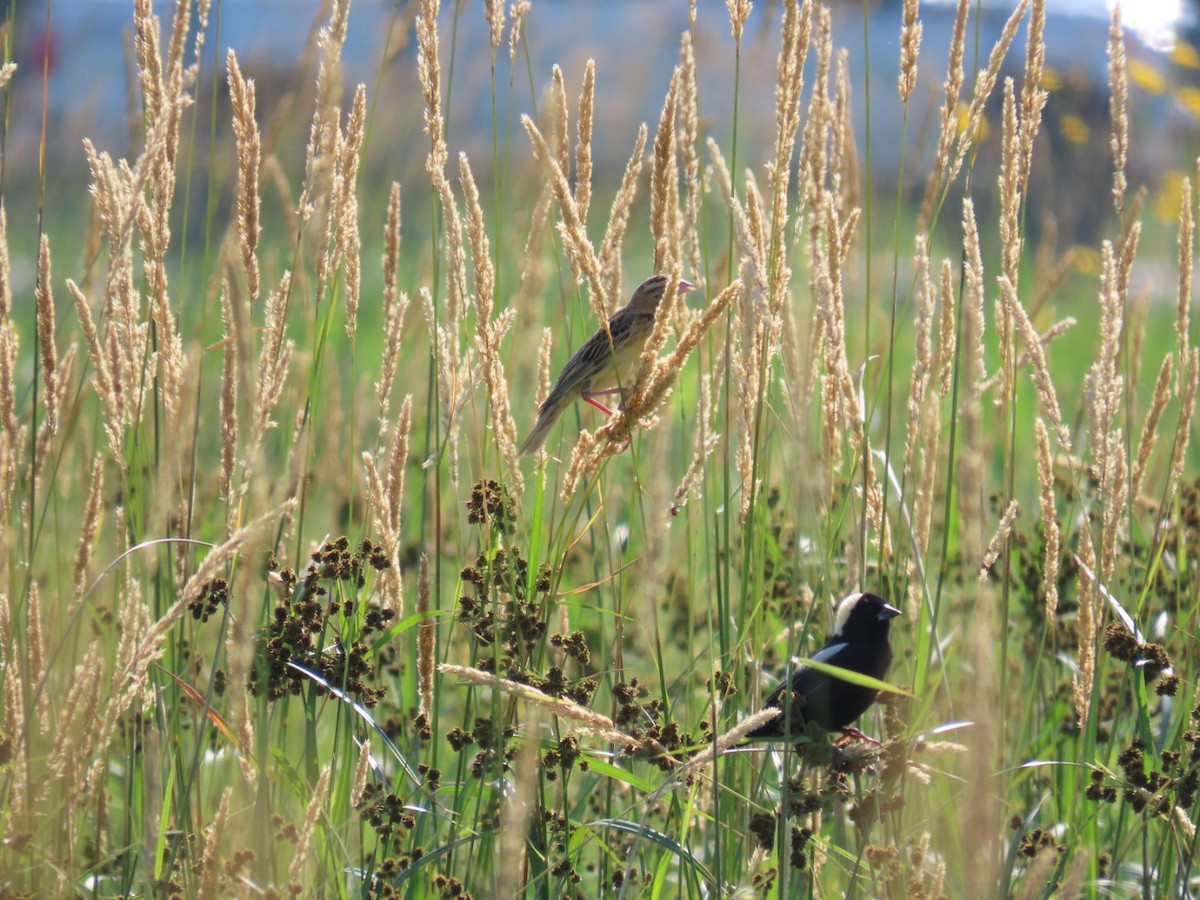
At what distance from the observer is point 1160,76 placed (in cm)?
868

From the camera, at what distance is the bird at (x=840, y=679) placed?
232 centimetres

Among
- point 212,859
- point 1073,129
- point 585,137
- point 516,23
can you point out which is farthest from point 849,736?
point 1073,129

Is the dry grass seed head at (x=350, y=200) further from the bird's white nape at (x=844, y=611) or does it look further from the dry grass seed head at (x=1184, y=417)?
the dry grass seed head at (x=1184, y=417)

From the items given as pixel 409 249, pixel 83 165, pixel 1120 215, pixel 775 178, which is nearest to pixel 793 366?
pixel 775 178

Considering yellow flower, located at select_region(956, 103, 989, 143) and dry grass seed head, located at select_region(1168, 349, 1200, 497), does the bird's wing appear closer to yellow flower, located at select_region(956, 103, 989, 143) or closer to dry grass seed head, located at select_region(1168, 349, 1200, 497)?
dry grass seed head, located at select_region(1168, 349, 1200, 497)

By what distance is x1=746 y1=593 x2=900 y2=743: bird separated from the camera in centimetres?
232

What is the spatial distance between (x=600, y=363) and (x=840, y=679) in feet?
4.57

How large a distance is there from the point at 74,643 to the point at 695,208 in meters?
1.62

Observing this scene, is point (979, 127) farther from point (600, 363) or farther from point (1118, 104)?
point (600, 363)

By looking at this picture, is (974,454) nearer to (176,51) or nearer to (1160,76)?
(176,51)

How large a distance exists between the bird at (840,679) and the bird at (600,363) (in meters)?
0.65

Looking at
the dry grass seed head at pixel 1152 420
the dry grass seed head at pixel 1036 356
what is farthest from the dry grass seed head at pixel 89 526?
the dry grass seed head at pixel 1152 420

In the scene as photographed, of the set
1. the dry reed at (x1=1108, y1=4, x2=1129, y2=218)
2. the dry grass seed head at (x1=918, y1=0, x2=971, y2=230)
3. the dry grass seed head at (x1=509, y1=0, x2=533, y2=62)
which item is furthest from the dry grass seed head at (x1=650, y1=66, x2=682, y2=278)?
the dry reed at (x1=1108, y1=4, x2=1129, y2=218)

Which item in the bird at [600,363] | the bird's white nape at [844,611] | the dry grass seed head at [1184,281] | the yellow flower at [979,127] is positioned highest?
the yellow flower at [979,127]
